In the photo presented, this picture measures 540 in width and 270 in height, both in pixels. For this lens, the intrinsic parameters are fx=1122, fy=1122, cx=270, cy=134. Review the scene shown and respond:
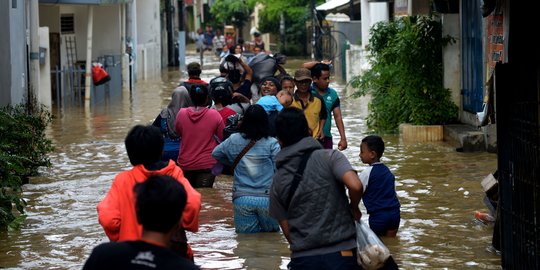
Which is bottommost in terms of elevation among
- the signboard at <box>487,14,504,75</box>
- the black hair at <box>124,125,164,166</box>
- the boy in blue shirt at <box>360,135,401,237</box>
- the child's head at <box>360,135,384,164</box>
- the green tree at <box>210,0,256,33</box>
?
the boy in blue shirt at <box>360,135,401,237</box>

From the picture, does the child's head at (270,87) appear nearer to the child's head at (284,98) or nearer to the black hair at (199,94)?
the child's head at (284,98)

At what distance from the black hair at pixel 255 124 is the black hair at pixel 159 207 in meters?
5.48

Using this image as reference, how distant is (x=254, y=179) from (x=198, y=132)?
2116 millimetres

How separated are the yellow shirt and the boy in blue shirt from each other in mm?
2235

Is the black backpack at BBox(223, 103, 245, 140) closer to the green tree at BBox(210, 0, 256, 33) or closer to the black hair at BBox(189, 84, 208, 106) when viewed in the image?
the black hair at BBox(189, 84, 208, 106)

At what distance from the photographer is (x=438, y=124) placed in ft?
61.0

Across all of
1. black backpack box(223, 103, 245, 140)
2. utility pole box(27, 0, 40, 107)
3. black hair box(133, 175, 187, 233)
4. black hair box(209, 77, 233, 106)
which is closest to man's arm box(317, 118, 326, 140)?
black backpack box(223, 103, 245, 140)

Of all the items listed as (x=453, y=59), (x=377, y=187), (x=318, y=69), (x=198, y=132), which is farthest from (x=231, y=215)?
(x=453, y=59)

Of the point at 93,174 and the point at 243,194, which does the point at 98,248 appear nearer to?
the point at 243,194

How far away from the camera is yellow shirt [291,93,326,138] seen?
39.5 feet

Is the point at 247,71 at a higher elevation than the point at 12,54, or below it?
below

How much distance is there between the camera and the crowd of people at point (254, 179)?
4406 millimetres

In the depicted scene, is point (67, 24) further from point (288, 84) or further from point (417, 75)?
point (288, 84)

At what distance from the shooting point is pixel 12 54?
17359mm
